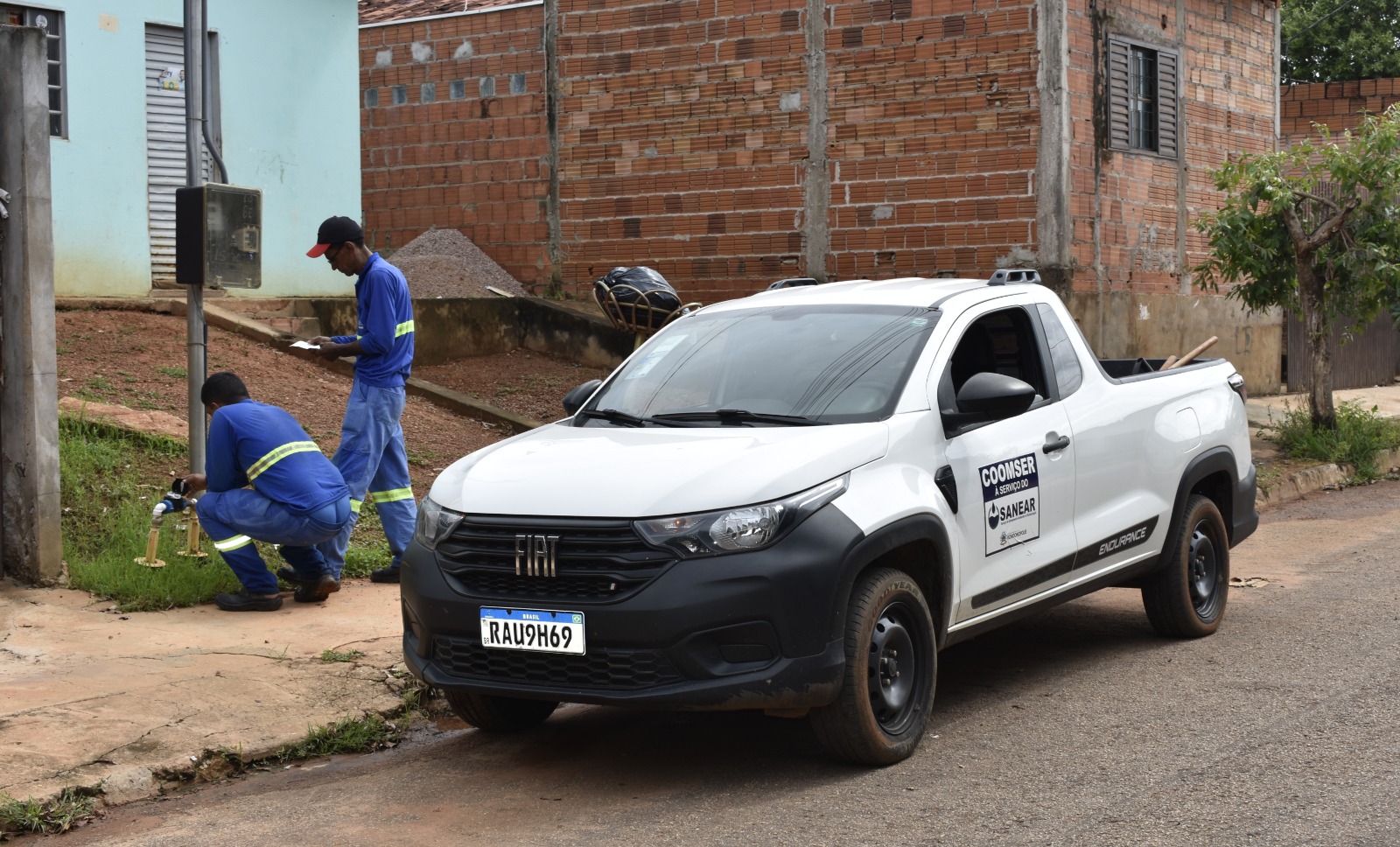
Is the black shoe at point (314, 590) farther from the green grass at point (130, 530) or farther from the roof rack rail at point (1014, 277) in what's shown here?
the roof rack rail at point (1014, 277)

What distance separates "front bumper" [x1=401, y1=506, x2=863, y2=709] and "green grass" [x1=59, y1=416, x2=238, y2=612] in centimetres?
364

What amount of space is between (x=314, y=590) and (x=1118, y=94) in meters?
11.2

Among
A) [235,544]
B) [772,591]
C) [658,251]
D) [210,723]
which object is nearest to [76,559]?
[235,544]

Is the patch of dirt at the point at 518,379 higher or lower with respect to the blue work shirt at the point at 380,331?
lower

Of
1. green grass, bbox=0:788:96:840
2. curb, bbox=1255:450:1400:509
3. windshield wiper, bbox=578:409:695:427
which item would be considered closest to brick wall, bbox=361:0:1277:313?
curb, bbox=1255:450:1400:509

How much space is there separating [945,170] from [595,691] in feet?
37.2

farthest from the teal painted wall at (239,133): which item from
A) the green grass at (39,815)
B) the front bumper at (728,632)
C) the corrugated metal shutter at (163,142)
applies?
the front bumper at (728,632)

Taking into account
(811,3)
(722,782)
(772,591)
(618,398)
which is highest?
(811,3)

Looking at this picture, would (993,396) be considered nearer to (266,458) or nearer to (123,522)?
(266,458)

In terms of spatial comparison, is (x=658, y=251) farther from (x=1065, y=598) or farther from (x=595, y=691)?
(x=595, y=691)

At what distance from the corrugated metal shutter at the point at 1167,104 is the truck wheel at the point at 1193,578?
10235 mm

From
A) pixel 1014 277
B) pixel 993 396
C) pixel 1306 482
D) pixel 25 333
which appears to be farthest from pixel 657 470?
pixel 1306 482

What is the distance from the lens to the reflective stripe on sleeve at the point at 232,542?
7609mm

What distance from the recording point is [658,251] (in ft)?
56.1
